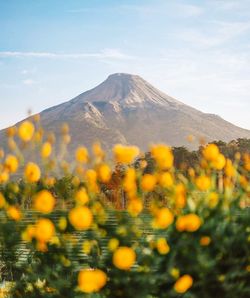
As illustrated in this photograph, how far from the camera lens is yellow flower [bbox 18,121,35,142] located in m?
3.40

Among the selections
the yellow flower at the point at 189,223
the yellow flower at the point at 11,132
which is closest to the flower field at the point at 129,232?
the yellow flower at the point at 189,223

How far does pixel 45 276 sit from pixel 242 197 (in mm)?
1376

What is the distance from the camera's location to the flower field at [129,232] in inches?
121

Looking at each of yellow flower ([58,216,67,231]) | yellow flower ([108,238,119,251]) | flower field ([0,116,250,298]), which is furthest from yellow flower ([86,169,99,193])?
yellow flower ([108,238,119,251])

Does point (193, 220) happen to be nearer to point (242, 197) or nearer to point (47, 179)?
point (242, 197)

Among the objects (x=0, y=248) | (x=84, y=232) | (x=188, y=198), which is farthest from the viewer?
(x=0, y=248)

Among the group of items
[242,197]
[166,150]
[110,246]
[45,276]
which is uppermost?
[166,150]

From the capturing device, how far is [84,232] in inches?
138

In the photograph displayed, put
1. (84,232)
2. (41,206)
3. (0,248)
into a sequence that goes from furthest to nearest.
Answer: (0,248), (84,232), (41,206)

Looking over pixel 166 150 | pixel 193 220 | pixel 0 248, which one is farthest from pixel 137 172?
pixel 0 248

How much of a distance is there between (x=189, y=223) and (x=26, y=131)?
1.23 m

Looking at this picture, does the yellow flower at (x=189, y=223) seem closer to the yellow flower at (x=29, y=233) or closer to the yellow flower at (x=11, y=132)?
the yellow flower at (x=29, y=233)

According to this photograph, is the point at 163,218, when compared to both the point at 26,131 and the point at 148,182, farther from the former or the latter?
the point at 26,131

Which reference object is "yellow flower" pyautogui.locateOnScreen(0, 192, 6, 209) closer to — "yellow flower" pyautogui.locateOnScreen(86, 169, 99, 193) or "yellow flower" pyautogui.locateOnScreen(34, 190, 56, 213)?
"yellow flower" pyautogui.locateOnScreen(34, 190, 56, 213)
